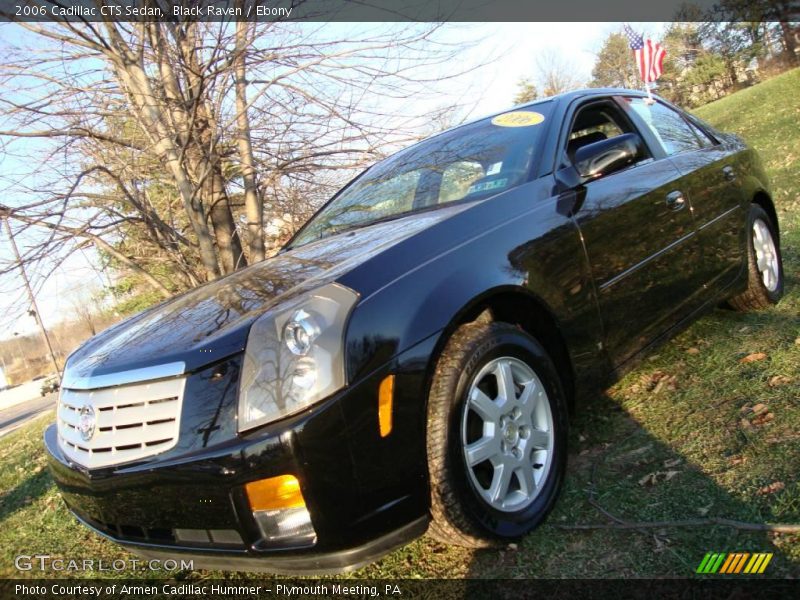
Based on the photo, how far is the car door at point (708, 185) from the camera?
3404mm

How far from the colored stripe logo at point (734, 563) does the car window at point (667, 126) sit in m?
2.31

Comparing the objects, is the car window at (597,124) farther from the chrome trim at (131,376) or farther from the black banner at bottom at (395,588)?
the chrome trim at (131,376)

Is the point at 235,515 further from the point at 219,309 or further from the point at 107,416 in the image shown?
the point at 219,309

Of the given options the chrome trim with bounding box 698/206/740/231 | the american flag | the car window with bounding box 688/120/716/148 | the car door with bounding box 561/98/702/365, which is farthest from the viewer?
the american flag

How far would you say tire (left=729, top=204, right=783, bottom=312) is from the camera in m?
3.86

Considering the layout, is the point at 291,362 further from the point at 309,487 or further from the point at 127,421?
the point at 127,421

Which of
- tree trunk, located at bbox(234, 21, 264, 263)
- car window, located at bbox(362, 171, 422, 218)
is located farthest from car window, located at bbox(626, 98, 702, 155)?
tree trunk, located at bbox(234, 21, 264, 263)

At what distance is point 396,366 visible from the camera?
1868 millimetres

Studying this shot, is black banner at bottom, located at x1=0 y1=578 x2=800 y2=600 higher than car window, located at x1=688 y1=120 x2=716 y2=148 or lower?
lower

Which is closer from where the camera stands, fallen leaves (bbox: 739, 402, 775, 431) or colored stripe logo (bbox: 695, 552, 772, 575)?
colored stripe logo (bbox: 695, 552, 772, 575)

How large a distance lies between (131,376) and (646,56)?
638 inches

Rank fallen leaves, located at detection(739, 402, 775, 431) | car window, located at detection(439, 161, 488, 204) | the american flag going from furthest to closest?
the american flag < car window, located at detection(439, 161, 488, 204) < fallen leaves, located at detection(739, 402, 775, 431)

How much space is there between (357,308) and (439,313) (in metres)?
0.31

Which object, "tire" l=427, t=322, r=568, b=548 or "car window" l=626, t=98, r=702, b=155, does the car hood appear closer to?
"tire" l=427, t=322, r=568, b=548
